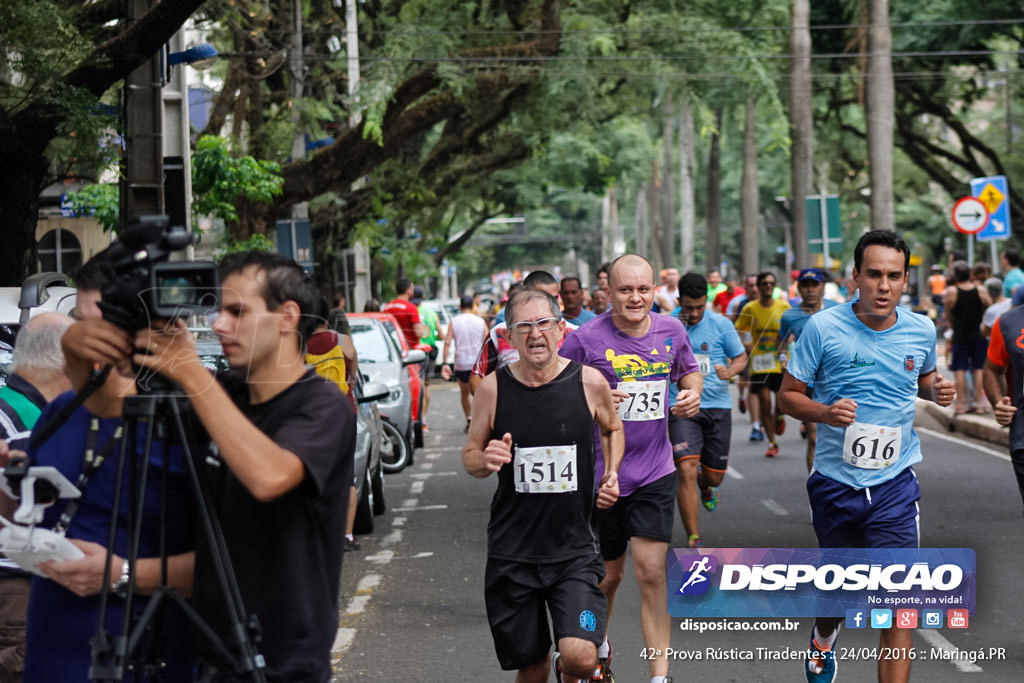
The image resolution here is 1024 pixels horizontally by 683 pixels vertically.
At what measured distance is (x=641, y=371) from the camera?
6961 mm

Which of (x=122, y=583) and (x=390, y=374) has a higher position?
(x=122, y=583)

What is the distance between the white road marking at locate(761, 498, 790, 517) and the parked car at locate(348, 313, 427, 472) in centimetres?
382

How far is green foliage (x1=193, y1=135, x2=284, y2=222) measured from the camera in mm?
16938

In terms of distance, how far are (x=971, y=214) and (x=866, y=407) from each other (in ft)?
48.2

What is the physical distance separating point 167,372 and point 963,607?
438cm

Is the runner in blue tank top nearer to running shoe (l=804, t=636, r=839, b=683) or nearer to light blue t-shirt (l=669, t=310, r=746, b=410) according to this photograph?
running shoe (l=804, t=636, r=839, b=683)

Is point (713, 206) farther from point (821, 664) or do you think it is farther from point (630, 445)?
point (821, 664)

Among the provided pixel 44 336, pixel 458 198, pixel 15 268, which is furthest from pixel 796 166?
pixel 44 336

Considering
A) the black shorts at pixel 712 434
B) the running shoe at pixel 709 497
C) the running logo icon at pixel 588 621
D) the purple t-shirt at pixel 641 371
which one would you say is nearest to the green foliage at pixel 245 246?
the running shoe at pixel 709 497

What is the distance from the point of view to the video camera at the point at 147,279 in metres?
2.97

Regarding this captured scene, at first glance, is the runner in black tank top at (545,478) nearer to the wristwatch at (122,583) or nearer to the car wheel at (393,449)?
the wristwatch at (122,583)

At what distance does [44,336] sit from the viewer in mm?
4008

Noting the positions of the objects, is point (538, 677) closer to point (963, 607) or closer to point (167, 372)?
point (963, 607)

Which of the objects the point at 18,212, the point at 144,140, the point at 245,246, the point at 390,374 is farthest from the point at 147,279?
the point at 245,246
